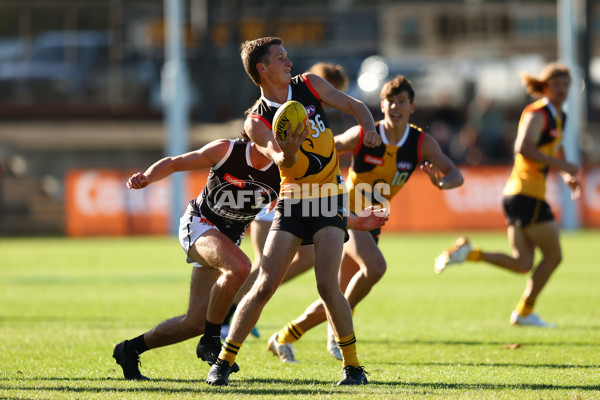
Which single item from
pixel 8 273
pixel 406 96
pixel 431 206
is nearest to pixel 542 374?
pixel 406 96

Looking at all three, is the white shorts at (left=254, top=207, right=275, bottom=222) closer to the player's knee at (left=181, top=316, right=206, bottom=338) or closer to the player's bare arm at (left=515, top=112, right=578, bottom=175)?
the player's knee at (left=181, top=316, right=206, bottom=338)

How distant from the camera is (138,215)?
23.9m

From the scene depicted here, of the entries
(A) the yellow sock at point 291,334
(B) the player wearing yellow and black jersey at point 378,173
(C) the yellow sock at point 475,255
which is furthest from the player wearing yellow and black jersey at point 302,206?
(C) the yellow sock at point 475,255

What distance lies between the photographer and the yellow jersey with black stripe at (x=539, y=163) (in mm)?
9820

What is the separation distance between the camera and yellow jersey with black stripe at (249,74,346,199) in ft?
21.5

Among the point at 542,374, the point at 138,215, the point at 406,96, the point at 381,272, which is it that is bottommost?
the point at 138,215

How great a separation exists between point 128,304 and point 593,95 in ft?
72.3

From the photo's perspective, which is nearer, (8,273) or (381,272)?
(381,272)

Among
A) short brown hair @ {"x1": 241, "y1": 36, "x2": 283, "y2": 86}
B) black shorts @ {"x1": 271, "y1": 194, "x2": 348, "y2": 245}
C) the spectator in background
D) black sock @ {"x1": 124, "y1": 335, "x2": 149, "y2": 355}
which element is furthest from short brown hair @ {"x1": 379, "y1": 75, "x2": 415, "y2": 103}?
the spectator in background

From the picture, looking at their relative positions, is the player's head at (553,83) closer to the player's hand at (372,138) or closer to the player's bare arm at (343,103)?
the player's bare arm at (343,103)

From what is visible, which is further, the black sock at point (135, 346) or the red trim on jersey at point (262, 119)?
the black sock at point (135, 346)

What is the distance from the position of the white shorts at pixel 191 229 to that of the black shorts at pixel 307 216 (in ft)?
2.00

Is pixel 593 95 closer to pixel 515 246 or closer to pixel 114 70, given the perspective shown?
pixel 114 70

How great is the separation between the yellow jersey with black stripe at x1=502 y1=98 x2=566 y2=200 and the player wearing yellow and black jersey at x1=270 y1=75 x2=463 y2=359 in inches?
82.1
